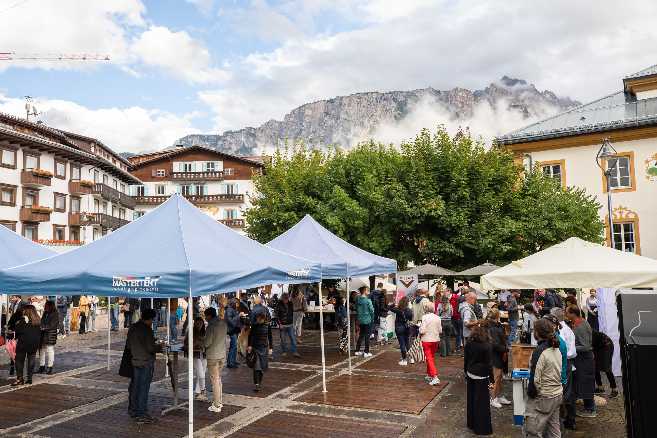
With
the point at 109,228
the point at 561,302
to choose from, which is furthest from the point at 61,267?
the point at 109,228

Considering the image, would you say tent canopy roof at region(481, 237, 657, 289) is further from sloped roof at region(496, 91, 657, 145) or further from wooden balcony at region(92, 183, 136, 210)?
wooden balcony at region(92, 183, 136, 210)

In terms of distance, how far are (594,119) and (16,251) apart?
105 feet

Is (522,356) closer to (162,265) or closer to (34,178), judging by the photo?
(162,265)

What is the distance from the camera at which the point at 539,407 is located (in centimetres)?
648

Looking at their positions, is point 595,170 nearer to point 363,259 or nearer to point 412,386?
point 363,259

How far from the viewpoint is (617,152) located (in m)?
29.2

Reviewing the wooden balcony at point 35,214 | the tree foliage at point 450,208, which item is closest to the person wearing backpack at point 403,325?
the tree foliage at point 450,208

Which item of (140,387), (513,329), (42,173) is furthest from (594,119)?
(42,173)

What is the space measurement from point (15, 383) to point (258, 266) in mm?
7553

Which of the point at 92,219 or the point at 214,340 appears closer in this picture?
the point at 214,340

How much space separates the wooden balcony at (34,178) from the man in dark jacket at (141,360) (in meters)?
38.8

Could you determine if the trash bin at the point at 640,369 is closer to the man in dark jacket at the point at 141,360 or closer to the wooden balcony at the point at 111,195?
the man in dark jacket at the point at 141,360

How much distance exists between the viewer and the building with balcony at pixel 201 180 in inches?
2534

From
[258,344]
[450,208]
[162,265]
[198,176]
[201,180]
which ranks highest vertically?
[198,176]
